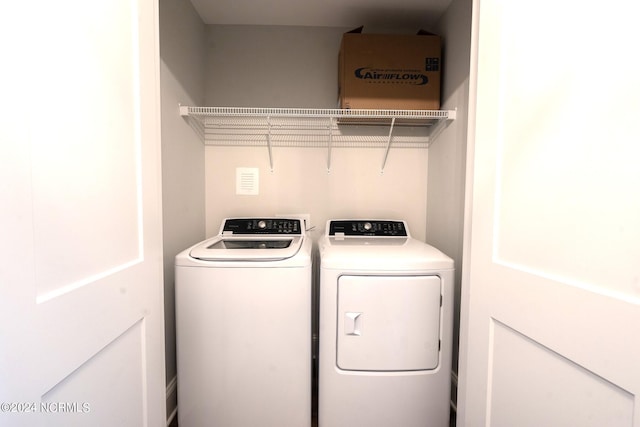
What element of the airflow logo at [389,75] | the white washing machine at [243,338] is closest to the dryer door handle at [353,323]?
the white washing machine at [243,338]

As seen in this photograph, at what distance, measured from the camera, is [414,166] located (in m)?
2.16

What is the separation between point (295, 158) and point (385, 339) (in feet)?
4.35

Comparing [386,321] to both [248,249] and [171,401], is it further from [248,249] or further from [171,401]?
[171,401]

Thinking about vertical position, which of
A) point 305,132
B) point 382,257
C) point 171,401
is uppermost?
point 305,132

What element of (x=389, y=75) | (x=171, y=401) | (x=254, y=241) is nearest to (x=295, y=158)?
(x=254, y=241)

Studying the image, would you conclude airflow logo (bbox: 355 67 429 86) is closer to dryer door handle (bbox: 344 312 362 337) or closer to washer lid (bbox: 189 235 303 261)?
washer lid (bbox: 189 235 303 261)

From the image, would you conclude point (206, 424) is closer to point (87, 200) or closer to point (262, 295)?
point (262, 295)

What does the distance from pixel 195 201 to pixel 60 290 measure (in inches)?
54.6

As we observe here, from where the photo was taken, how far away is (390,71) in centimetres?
183

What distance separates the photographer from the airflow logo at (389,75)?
1.83 metres

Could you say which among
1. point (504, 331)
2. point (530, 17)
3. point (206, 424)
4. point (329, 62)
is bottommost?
point (206, 424)

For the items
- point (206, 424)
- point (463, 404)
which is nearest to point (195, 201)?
point (206, 424)

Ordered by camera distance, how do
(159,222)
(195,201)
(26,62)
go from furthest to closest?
(195,201) → (159,222) → (26,62)

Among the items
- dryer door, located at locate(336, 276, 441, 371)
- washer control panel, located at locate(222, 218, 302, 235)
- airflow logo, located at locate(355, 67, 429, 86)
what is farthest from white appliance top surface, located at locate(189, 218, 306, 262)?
airflow logo, located at locate(355, 67, 429, 86)
